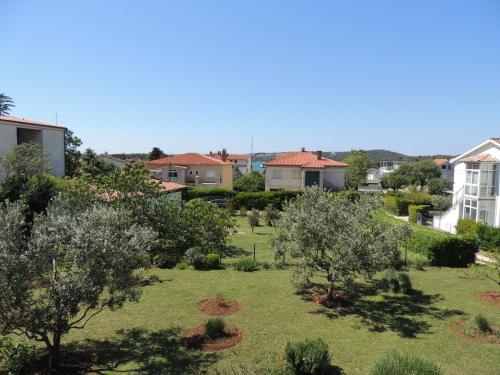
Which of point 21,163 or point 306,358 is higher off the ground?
point 21,163

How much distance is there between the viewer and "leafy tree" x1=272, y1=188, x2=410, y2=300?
1273cm

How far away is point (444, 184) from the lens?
69750 mm

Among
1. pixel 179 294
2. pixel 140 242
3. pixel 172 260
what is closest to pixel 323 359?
pixel 140 242

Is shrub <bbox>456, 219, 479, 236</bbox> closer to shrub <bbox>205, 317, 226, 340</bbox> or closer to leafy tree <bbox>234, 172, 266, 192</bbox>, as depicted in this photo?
shrub <bbox>205, 317, 226, 340</bbox>

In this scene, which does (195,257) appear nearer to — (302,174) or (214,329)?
(214,329)

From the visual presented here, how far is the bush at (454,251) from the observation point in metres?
21.8

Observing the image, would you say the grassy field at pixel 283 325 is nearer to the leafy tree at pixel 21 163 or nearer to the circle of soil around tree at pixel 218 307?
the circle of soil around tree at pixel 218 307

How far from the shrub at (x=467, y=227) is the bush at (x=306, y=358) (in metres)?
25.5

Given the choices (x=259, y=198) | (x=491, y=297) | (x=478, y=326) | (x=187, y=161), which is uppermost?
(x=187, y=161)

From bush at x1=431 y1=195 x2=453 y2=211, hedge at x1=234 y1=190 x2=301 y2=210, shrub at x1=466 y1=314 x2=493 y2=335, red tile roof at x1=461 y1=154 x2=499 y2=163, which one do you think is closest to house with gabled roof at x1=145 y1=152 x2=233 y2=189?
hedge at x1=234 y1=190 x2=301 y2=210

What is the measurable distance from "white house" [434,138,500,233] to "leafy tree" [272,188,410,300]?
71.7ft

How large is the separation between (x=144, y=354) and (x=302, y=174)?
44087mm

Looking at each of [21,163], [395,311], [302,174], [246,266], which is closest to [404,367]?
[395,311]

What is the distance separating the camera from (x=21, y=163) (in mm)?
25531
